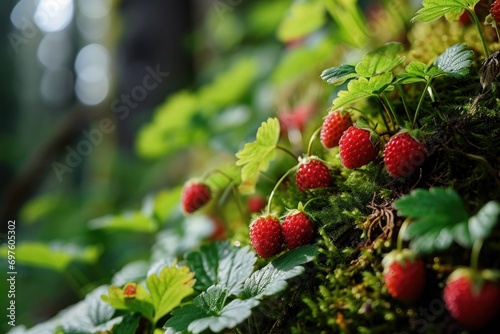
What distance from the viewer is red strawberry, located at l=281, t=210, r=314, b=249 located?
83cm

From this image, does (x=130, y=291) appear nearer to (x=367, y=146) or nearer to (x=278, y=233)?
(x=278, y=233)

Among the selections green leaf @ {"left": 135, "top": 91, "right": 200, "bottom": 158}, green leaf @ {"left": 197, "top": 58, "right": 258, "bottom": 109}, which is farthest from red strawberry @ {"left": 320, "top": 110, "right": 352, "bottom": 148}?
green leaf @ {"left": 197, "top": 58, "right": 258, "bottom": 109}

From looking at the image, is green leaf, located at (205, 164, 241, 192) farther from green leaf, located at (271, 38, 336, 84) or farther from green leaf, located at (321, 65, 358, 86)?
green leaf, located at (271, 38, 336, 84)

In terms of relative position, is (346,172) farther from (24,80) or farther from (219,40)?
(24,80)

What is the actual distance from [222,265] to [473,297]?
50 centimetres

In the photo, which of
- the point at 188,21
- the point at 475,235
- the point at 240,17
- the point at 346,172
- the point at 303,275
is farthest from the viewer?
the point at 188,21

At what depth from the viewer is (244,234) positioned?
3.60 feet

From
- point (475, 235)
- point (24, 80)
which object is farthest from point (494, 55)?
point (24, 80)

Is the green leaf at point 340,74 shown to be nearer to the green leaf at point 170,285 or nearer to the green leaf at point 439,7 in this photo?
the green leaf at point 439,7

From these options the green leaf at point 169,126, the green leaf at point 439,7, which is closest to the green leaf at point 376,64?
the green leaf at point 439,7

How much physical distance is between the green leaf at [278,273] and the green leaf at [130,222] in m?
0.76

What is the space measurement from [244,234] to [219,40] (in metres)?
2.67

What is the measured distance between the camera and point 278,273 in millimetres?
783

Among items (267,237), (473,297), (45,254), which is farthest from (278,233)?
(45,254)
